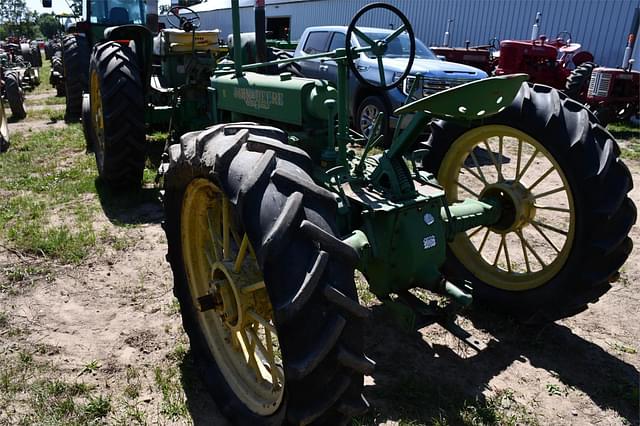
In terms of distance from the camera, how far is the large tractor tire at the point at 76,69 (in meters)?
8.99

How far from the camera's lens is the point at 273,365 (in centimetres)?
237

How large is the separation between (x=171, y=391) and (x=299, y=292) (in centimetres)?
139

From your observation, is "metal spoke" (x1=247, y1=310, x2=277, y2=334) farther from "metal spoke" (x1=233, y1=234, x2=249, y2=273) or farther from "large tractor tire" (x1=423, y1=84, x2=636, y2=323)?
"large tractor tire" (x1=423, y1=84, x2=636, y2=323)

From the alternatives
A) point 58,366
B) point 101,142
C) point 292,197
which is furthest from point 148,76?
point 292,197

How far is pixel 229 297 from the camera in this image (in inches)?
96.4

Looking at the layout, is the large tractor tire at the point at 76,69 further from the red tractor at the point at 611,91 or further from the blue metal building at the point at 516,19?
the blue metal building at the point at 516,19

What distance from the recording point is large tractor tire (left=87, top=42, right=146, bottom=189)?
4914 millimetres

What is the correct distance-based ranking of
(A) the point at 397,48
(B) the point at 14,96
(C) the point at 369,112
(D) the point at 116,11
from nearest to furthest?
(C) the point at 369,112
(D) the point at 116,11
(A) the point at 397,48
(B) the point at 14,96

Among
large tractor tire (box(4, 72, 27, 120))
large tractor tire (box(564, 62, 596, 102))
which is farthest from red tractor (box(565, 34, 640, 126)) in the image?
large tractor tire (box(4, 72, 27, 120))

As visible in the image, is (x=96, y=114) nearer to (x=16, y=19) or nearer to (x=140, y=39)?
(x=140, y=39)

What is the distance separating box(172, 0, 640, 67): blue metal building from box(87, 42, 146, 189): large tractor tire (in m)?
12.2

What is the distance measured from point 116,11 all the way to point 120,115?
14.7 ft

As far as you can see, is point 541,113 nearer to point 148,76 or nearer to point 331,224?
point 331,224

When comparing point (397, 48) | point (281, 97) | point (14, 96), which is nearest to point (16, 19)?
point (14, 96)
